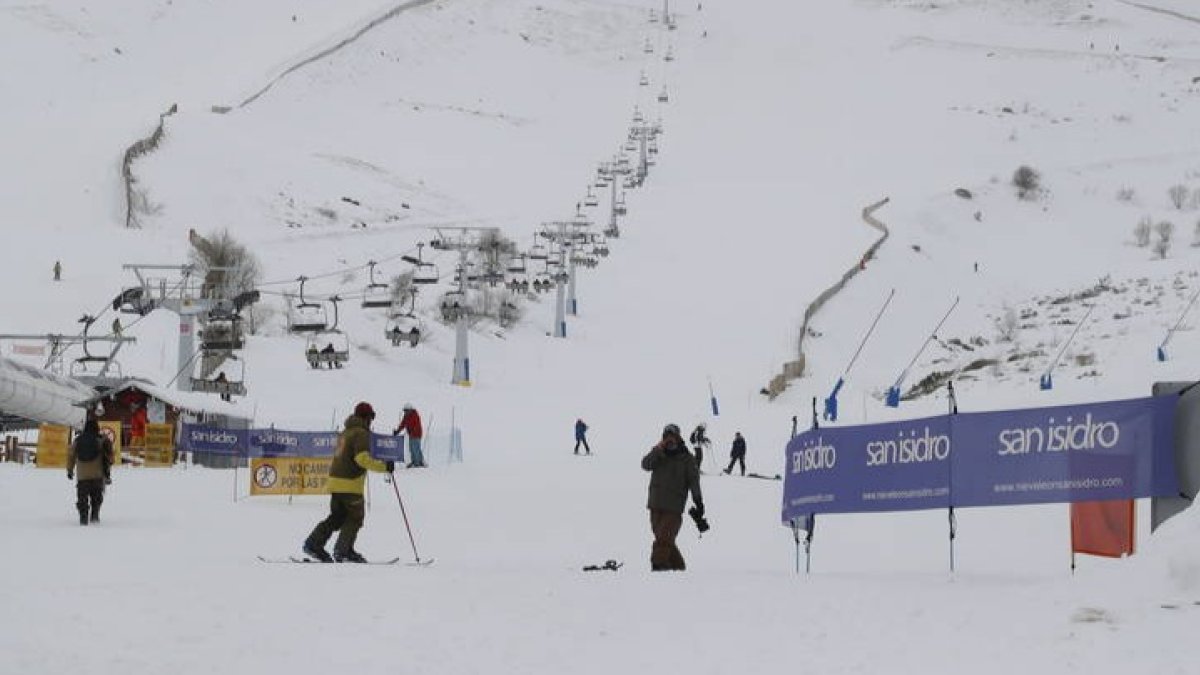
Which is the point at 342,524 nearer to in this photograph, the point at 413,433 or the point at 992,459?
the point at 992,459

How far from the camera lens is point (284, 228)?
3191 inches

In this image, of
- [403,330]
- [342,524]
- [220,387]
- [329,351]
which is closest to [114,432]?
[220,387]

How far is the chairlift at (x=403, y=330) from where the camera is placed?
5184 cm

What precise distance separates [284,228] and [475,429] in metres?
41.2

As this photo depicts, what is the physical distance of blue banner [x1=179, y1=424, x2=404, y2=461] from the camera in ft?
90.9

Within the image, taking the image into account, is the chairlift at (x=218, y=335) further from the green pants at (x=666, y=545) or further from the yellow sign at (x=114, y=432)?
the green pants at (x=666, y=545)

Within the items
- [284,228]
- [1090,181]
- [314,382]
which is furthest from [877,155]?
[314,382]

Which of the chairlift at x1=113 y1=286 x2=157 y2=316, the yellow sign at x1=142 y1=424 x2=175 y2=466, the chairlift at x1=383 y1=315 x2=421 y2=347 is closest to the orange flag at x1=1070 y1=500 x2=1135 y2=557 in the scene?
the yellow sign at x1=142 y1=424 x2=175 y2=466

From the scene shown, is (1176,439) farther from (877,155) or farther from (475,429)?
(877,155)

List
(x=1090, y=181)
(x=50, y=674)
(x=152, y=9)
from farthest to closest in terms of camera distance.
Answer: (x=152, y=9) < (x=1090, y=181) < (x=50, y=674)

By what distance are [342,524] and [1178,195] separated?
89.1 metres

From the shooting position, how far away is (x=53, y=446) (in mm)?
29859

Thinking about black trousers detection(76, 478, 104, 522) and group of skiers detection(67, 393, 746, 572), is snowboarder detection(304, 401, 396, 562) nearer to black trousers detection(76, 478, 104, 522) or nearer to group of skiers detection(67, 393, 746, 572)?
group of skiers detection(67, 393, 746, 572)

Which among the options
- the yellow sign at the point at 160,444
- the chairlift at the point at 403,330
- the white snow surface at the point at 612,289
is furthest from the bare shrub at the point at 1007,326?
the yellow sign at the point at 160,444
